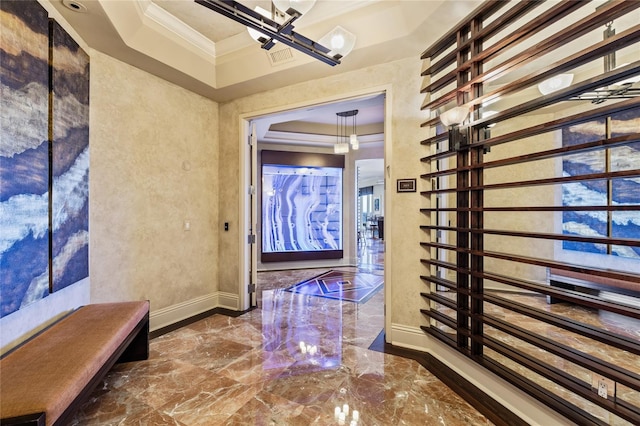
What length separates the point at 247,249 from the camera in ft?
12.8

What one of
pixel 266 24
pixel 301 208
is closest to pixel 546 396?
pixel 266 24

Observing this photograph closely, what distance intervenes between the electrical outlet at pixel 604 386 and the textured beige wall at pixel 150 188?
3.88 meters

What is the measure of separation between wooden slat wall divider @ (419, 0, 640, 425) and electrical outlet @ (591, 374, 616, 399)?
13 millimetres

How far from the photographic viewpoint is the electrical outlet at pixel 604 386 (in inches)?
57.2

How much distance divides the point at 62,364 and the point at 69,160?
167 centimetres

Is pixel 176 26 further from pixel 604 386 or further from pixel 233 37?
pixel 604 386

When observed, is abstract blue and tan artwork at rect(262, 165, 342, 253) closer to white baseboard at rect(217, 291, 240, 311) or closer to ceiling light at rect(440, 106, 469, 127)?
white baseboard at rect(217, 291, 240, 311)

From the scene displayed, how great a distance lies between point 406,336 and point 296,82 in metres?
3.18

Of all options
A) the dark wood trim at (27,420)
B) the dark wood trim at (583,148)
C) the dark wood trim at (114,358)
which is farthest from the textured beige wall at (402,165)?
the dark wood trim at (27,420)

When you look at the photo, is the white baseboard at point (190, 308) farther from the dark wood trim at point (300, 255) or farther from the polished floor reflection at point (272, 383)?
the dark wood trim at point (300, 255)

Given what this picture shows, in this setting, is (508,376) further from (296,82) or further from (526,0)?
(296,82)

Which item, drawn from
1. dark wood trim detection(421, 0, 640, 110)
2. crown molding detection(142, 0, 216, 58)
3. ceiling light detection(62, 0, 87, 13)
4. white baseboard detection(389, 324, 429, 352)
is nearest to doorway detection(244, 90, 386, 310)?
crown molding detection(142, 0, 216, 58)

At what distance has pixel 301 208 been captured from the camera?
7203mm

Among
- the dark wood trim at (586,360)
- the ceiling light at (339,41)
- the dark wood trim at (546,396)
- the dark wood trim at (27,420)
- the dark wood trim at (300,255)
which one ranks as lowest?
the dark wood trim at (546,396)
